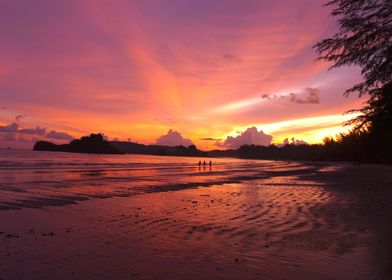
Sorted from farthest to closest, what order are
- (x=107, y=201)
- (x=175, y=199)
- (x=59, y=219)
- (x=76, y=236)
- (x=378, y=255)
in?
1. (x=175, y=199)
2. (x=107, y=201)
3. (x=59, y=219)
4. (x=76, y=236)
5. (x=378, y=255)

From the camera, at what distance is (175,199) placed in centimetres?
1939

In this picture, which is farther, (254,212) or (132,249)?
(254,212)

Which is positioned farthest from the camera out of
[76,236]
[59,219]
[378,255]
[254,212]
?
[254,212]

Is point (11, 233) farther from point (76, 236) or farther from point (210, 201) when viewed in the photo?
point (210, 201)

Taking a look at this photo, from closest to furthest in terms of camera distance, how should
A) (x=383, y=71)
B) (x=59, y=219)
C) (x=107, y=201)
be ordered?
(x=383, y=71) → (x=59, y=219) → (x=107, y=201)

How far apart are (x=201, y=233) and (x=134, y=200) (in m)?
8.76

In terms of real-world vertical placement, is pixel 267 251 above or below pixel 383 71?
below

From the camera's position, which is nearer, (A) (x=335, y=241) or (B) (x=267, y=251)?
(B) (x=267, y=251)

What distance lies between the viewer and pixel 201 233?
10570 mm

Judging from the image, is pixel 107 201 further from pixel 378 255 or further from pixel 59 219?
pixel 378 255

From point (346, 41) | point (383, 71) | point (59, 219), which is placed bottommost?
point (59, 219)

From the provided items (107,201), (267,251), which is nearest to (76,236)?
(267,251)

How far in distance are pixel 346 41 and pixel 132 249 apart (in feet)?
27.8

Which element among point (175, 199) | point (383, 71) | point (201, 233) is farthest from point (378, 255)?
point (175, 199)
